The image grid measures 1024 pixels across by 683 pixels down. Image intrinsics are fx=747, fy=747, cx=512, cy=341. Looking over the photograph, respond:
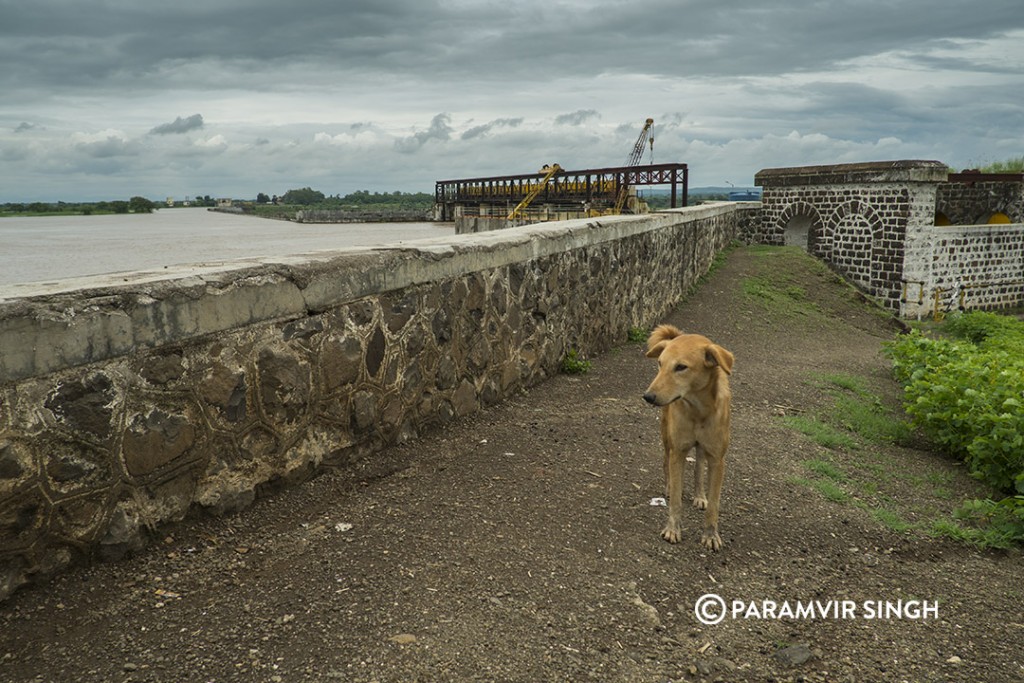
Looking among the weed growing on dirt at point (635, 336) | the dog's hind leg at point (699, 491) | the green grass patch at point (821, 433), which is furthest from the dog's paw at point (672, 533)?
the weed growing on dirt at point (635, 336)

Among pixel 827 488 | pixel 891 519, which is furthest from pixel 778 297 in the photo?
pixel 891 519

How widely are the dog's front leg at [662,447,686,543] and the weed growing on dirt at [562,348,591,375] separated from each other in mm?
3250

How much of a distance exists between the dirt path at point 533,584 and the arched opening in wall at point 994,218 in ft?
83.9

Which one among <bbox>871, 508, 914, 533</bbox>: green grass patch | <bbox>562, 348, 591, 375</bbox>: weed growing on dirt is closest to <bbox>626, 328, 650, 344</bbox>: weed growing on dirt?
<bbox>562, 348, 591, 375</bbox>: weed growing on dirt

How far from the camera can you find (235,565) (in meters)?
3.21

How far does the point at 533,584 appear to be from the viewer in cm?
329

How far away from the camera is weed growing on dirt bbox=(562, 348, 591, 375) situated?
711cm

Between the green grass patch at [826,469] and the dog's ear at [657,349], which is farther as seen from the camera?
the green grass patch at [826,469]

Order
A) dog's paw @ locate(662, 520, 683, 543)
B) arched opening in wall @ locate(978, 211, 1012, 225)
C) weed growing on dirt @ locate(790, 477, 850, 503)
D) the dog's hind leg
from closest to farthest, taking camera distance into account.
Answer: dog's paw @ locate(662, 520, 683, 543)
the dog's hind leg
weed growing on dirt @ locate(790, 477, 850, 503)
arched opening in wall @ locate(978, 211, 1012, 225)

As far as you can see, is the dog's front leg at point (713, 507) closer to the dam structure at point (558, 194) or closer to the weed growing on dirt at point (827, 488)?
the weed growing on dirt at point (827, 488)

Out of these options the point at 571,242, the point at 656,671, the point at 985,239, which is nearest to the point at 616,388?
the point at 571,242

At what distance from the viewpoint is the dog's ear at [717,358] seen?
3.42m

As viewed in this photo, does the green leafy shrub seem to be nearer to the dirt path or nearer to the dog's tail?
the dirt path

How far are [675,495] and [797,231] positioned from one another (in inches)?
827
